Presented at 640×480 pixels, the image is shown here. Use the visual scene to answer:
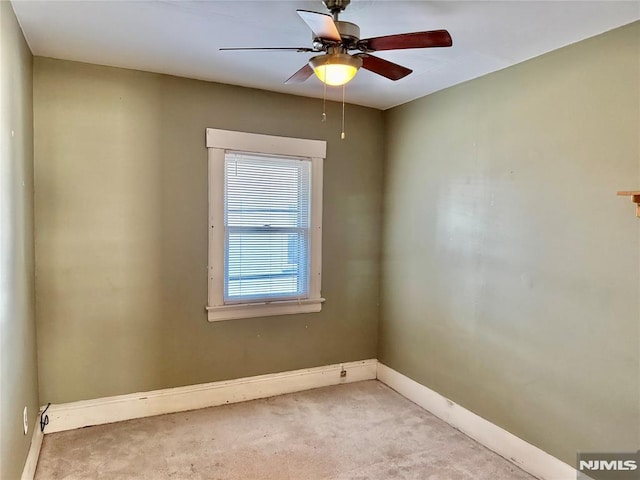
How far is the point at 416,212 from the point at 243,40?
195cm

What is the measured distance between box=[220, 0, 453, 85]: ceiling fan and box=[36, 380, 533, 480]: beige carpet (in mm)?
2250

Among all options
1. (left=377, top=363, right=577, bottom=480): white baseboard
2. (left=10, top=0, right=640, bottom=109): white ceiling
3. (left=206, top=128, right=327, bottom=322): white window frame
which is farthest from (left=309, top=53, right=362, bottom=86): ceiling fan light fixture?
(left=377, top=363, right=577, bottom=480): white baseboard

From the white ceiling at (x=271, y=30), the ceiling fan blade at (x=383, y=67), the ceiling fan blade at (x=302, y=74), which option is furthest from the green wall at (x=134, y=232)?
the ceiling fan blade at (x=383, y=67)

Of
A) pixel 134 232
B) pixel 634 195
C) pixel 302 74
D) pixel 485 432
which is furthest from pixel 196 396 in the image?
pixel 634 195

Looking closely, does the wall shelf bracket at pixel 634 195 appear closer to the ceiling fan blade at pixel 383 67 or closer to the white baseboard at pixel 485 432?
the ceiling fan blade at pixel 383 67

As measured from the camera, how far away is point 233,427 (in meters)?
3.06

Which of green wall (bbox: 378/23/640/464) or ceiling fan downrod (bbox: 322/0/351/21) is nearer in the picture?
ceiling fan downrod (bbox: 322/0/351/21)

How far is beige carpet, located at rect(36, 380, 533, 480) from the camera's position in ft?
8.29

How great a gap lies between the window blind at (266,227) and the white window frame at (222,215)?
45 mm

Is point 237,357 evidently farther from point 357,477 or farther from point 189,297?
point 357,477

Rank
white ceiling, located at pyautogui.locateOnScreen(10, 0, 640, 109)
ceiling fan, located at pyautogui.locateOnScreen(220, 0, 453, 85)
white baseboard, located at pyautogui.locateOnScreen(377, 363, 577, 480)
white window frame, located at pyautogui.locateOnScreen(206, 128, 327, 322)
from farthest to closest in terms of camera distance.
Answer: white window frame, located at pyautogui.locateOnScreen(206, 128, 327, 322), white baseboard, located at pyautogui.locateOnScreen(377, 363, 577, 480), white ceiling, located at pyautogui.locateOnScreen(10, 0, 640, 109), ceiling fan, located at pyautogui.locateOnScreen(220, 0, 453, 85)

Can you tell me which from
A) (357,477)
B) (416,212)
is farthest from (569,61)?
(357,477)

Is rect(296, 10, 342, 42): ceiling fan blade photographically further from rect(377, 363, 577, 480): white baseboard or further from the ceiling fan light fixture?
rect(377, 363, 577, 480): white baseboard

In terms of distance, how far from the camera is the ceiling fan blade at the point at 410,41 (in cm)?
172
